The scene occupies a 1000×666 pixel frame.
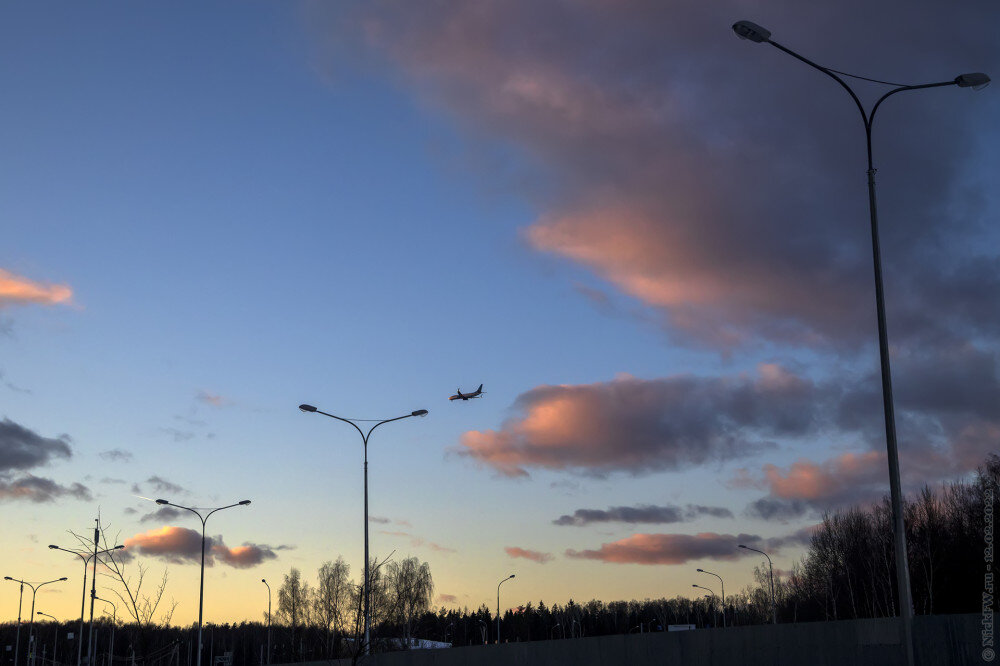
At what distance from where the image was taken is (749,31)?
1861cm

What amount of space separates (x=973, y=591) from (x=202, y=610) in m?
58.9

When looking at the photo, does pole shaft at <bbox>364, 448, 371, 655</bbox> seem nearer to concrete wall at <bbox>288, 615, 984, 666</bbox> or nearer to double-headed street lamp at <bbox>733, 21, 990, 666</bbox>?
concrete wall at <bbox>288, 615, 984, 666</bbox>

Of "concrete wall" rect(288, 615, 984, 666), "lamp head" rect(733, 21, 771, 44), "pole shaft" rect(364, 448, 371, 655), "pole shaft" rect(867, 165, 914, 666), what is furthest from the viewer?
"pole shaft" rect(364, 448, 371, 655)

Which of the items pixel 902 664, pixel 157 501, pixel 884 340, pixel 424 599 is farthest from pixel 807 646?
pixel 424 599

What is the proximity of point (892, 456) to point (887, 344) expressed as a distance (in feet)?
6.98

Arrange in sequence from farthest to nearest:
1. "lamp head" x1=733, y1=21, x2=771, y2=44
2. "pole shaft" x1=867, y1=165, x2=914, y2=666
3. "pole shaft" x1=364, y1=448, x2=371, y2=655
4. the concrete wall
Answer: "pole shaft" x1=364, y1=448, x2=371, y2=655 < the concrete wall < "lamp head" x1=733, y1=21, x2=771, y2=44 < "pole shaft" x1=867, y1=165, x2=914, y2=666

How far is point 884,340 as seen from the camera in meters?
19.2

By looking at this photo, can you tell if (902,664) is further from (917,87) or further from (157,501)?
(157,501)

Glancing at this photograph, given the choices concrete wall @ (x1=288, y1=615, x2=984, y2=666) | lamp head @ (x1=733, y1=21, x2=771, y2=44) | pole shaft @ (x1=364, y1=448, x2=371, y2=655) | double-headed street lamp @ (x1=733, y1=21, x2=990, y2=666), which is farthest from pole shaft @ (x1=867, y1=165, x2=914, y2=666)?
pole shaft @ (x1=364, y1=448, x2=371, y2=655)

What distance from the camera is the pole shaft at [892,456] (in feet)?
58.0

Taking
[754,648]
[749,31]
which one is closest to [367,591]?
[754,648]

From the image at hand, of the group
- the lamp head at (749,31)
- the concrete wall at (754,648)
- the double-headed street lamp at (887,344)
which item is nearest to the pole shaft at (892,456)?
the double-headed street lamp at (887,344)

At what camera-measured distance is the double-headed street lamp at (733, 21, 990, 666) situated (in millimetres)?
17734

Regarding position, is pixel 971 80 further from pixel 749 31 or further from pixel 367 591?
pixel 367 591
